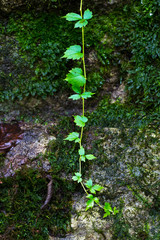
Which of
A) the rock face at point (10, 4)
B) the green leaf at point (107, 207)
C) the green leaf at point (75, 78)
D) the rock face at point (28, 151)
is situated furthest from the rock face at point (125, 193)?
the rock face at point (10, 4)

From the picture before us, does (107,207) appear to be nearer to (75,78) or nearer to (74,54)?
(75,78)

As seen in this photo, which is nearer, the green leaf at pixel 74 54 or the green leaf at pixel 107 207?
the green leaf at pixel 74 54

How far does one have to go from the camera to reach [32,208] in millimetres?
2418

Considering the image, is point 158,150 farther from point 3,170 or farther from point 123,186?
point 3,170

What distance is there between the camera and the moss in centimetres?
233

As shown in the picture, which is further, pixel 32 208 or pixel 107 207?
pixel 32 208

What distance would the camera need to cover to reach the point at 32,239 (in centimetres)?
229

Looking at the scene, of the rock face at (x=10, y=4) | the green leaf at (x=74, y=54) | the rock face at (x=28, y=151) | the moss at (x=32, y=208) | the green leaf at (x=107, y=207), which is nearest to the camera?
the green leaf at (x=74, y=54)

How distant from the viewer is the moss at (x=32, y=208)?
2.33 meters

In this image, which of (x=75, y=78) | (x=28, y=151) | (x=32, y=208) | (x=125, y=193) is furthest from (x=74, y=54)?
(x=32, y=208)

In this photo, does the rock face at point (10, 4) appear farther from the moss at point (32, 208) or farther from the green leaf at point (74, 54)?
the moss at point (32, 208)

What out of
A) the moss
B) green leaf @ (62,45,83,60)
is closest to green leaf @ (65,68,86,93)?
green leaf @ (62,45,83,60)

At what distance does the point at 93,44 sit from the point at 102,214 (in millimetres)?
2417

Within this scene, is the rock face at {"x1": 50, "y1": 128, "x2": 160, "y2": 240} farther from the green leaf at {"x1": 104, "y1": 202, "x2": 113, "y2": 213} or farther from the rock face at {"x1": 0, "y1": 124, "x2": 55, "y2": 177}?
the rock face at {"x1": 0, "y1": 124, "x2": 55, "y2": 177}
